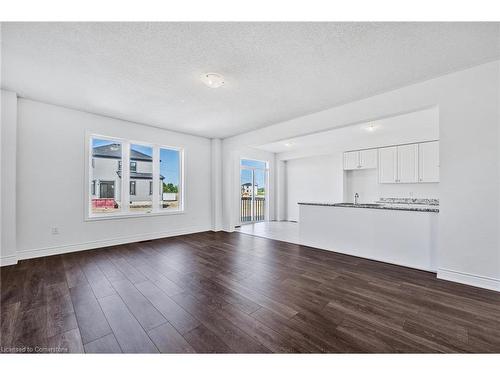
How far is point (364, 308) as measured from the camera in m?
2.01

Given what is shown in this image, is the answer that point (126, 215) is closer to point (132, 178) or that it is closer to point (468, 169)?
point (132, 178)

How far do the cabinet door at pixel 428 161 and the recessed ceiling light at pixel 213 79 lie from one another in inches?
193

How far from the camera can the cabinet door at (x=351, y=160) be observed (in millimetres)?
6121

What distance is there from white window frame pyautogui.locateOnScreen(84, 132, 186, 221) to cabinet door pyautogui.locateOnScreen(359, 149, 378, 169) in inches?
191

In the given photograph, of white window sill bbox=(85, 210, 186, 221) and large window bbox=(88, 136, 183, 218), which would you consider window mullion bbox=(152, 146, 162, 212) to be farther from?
white window sill bbox=(85, 210, 186, 221)

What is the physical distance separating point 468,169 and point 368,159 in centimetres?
344

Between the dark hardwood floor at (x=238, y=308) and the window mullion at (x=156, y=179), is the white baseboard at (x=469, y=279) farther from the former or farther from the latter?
the window mullion at (x=156, y=179)

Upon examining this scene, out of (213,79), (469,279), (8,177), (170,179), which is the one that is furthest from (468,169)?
(8,177)

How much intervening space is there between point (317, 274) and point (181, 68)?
10.1 feet

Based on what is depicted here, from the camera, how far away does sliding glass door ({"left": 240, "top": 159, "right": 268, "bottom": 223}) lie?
755 centimetres

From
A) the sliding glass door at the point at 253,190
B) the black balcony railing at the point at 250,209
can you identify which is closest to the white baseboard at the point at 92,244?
the black balcony railing at the point at 250,209

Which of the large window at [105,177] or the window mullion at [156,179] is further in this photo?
the window mullion at [156,179]

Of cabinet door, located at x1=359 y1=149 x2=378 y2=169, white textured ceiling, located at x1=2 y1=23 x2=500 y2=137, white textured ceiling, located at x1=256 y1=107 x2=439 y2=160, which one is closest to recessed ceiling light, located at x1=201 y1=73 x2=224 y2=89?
white textured ceiling, located at x1=2 y1=23 x2=500 y2=137
